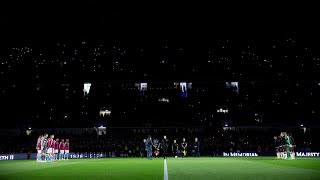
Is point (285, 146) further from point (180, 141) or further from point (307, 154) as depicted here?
point (180, 141)

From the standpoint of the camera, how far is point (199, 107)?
5247cm

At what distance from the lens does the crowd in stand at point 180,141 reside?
131 ft

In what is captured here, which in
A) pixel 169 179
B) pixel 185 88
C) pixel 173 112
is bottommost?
pixel 169 179

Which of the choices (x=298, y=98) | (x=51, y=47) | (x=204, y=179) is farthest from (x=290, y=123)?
(x=204, y=179)

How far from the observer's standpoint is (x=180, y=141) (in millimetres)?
41312

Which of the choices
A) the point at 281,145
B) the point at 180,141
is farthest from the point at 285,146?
the point at 180,141

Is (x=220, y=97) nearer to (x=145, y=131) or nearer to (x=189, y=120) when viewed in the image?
(x=189, y=120)

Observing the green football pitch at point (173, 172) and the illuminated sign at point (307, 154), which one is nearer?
the green football pitch at point (173, 172)

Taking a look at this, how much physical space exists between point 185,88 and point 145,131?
927 cm

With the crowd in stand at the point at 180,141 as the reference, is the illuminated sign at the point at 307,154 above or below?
below

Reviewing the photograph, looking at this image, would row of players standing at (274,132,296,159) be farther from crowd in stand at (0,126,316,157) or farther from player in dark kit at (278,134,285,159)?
crowd in stand at (0,126,316,157)

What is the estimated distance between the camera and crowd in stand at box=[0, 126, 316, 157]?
131 feet

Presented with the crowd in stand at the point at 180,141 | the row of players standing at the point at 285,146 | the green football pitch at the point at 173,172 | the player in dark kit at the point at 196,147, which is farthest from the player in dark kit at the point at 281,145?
the green football pitch at the point at 173,172

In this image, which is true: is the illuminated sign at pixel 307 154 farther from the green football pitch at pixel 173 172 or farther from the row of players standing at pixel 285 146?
the green football pitch at pixel 173 172
